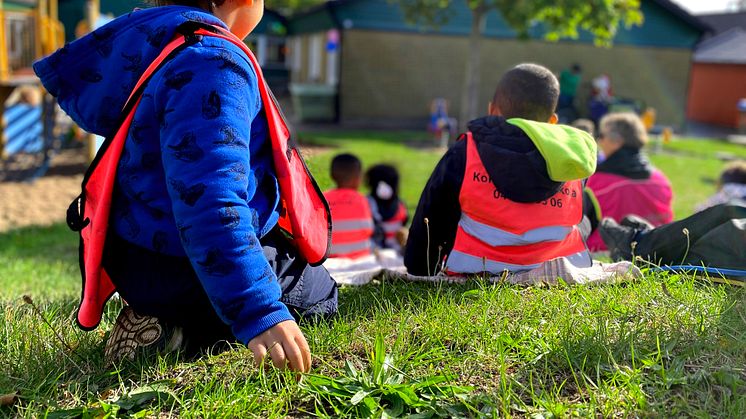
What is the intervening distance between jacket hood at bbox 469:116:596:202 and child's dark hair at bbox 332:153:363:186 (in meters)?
3.01

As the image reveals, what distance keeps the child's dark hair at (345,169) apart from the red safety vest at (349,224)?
0.23 meters

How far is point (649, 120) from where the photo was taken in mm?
21672

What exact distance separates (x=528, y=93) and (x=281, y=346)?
2254 mm

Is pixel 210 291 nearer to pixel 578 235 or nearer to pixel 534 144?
pixel 534 144

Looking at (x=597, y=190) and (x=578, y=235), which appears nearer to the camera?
(x=578, y=235)

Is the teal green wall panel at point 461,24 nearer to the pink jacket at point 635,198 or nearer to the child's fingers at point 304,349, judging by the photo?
the pink jacket at point 635,198

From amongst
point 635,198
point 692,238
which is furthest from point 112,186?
point 635,198

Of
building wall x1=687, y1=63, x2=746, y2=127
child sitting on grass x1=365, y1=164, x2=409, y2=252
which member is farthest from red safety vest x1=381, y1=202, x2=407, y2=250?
building wall x1=687, y1=63, x2=746, y2=127

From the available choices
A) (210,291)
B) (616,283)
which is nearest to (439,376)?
(210,291)

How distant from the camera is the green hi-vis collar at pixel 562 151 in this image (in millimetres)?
3057

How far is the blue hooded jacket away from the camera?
191 centimetres

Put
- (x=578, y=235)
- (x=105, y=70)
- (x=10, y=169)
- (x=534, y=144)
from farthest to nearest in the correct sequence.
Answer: (x=10, y=169) < (x=578, y=235) < (x=534, y=144) < (x=105, y=70)

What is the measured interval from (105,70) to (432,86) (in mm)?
22779

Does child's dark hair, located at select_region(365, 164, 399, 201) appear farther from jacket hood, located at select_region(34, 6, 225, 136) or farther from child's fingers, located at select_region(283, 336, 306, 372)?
child's fingers, located at select_region(283, 336, 306, 372)
